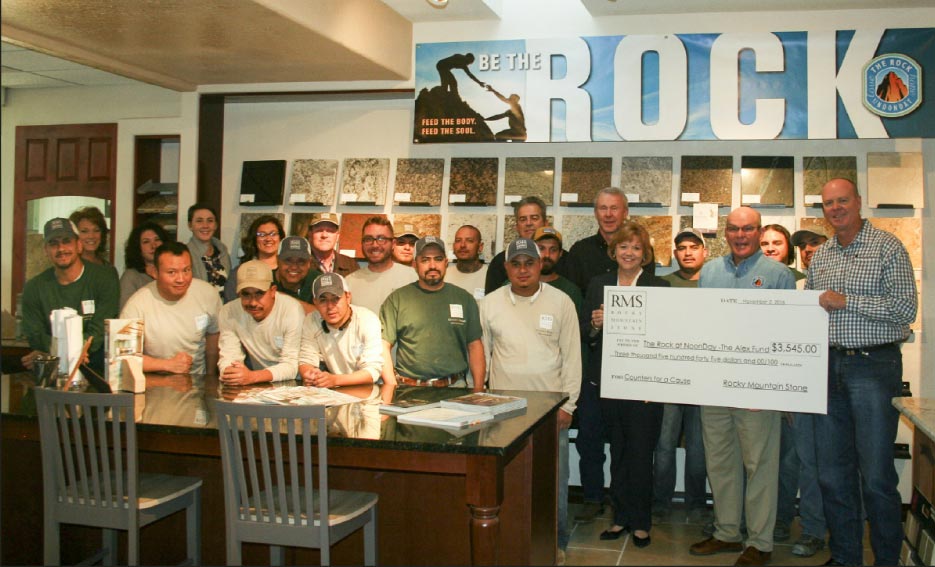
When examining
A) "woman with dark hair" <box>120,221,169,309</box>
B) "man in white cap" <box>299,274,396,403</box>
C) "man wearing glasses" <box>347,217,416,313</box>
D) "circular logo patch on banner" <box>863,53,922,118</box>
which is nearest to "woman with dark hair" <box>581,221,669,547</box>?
"man in white cap" <box>299,274,396,403</box>

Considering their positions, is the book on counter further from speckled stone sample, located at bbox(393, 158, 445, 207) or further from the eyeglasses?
speckled stone sample, located at bbox(393, 158, 445, 207)

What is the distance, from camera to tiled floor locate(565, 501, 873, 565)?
429cm

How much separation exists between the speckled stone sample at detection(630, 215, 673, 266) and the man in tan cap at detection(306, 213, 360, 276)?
2.02 meters

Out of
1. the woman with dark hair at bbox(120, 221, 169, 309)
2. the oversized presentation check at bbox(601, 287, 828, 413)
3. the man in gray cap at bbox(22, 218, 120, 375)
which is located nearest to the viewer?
the oversized presentation check at bbox(601, 287, 828, 413)

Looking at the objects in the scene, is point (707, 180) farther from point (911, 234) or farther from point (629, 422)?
point (629, 422)

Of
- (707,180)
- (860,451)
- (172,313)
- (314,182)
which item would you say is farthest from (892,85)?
(172,313)

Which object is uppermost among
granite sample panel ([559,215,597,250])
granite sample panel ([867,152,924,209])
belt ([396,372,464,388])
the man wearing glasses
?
granite sample panel ([867,152,924,209])

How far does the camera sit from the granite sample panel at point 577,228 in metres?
5.72

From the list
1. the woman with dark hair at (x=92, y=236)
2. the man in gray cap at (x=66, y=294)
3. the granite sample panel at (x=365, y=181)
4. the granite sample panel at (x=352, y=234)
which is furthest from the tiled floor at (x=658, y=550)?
the woman with dark hair at (x=92, y=236)

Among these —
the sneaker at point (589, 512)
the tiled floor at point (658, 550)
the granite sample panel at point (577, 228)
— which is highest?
the granite sample panel at point (577, 228)

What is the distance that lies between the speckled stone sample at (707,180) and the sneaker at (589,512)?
2.10m

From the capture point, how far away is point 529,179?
5.87m

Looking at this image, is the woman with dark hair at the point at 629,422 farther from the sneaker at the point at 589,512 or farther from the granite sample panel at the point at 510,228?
the granite sample panel at the point at 510,228

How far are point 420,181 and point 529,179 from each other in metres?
0.82
